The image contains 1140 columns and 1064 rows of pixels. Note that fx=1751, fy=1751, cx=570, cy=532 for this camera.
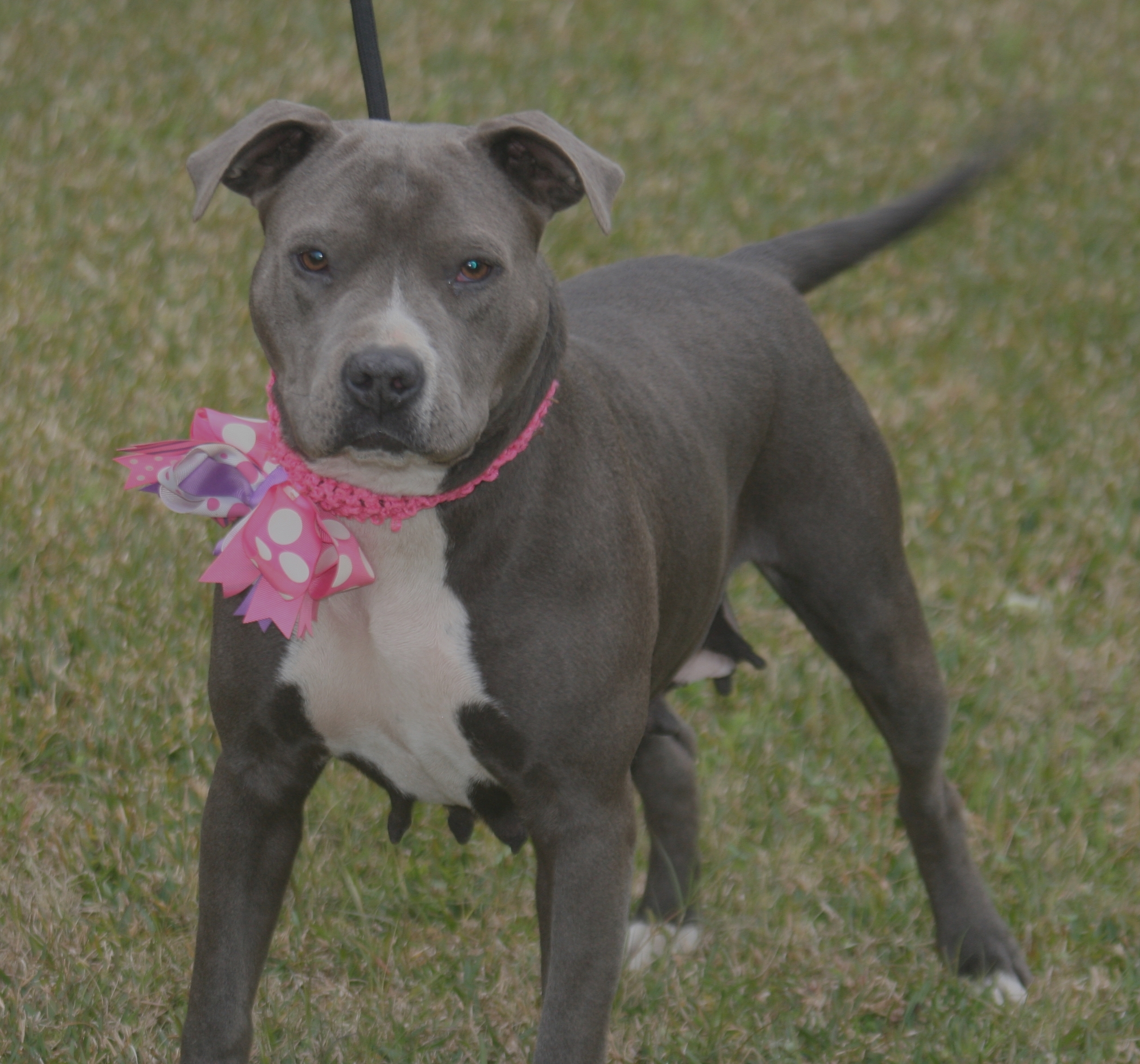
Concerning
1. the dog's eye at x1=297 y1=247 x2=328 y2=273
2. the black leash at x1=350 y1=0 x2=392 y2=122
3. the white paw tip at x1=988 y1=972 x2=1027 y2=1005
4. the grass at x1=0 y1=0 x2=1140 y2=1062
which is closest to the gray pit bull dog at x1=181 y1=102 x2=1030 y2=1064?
the dog's eye at x1=297 y1=247 x2=328 y2=273

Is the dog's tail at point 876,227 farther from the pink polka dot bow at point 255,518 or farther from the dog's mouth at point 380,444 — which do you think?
the dog's mouth at point 380,444

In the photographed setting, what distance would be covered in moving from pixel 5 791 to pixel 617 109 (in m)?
6.38

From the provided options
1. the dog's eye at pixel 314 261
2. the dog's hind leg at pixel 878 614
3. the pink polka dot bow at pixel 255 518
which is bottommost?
A: the dog's hind leg at pixel 878 614

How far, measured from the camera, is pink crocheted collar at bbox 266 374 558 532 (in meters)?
3.37

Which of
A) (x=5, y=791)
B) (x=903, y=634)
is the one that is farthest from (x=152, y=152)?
(x=903, y=634)

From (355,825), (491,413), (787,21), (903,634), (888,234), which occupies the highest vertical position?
(491,413)

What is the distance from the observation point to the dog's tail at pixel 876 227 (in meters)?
4.79

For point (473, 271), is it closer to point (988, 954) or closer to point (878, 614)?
point (878, 614)

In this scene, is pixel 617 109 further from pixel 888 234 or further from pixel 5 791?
pixel 5 791

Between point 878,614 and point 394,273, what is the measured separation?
1.92m

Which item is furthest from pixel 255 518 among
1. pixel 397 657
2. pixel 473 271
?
pixel 473 271

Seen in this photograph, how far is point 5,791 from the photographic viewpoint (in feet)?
15.7

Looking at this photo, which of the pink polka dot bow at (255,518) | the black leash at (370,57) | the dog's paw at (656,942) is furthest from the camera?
the dog's paw at (656,942)

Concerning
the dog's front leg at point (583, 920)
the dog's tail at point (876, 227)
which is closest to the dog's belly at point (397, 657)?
the dog's front leg at point (583, 920)
